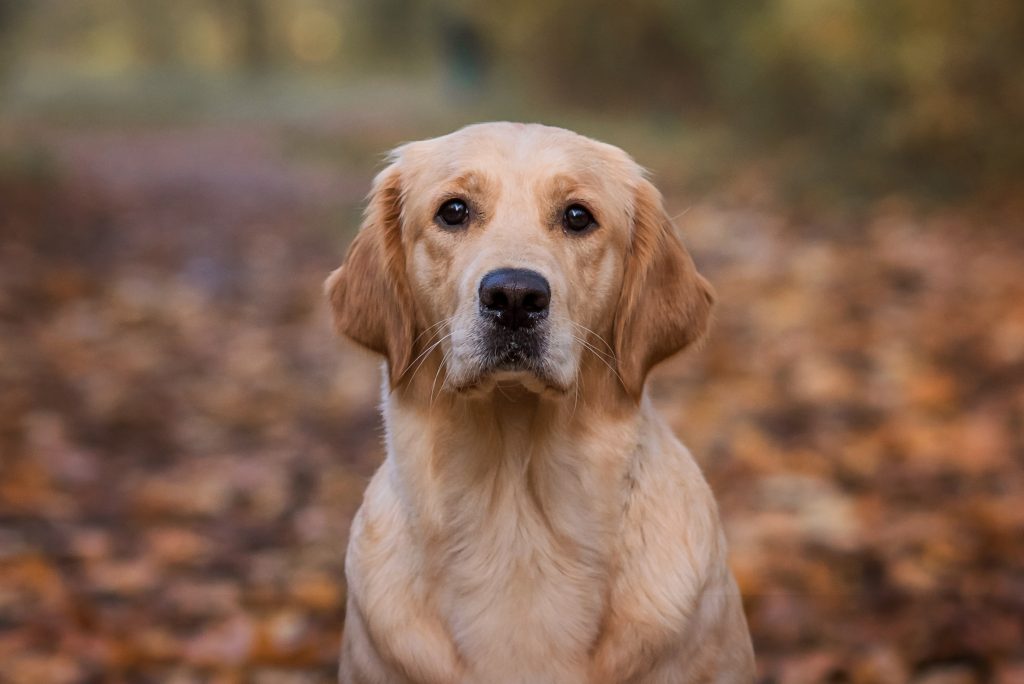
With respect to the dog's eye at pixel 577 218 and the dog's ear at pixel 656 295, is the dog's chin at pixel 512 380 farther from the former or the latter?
the dog's eye at pixel 577 218

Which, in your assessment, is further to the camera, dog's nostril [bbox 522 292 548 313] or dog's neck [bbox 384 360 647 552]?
dog's neck [bbox 384 360 647 552]

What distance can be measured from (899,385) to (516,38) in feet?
24.4

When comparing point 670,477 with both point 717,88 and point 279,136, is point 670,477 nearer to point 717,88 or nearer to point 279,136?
point 717,88

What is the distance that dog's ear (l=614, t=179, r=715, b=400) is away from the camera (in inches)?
109

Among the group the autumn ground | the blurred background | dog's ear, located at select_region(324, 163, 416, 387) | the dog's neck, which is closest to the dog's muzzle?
the dog's neck

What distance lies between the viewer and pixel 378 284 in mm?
2818

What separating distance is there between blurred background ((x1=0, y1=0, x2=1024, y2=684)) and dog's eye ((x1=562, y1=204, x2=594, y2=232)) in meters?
1.67

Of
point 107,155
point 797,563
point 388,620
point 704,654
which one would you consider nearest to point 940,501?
point 797,563

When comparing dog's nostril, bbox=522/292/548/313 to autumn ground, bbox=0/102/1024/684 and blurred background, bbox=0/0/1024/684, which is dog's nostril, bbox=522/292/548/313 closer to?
autumn ground, bbox=0/102/1024/684

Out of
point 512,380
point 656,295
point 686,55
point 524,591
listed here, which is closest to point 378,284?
point 512,380

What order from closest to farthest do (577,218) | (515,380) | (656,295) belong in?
(515,380), (577,218), (656,295)

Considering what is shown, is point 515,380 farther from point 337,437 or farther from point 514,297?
point 337,437

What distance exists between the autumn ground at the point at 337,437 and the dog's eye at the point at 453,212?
41cm

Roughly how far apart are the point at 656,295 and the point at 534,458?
0.47 meters
